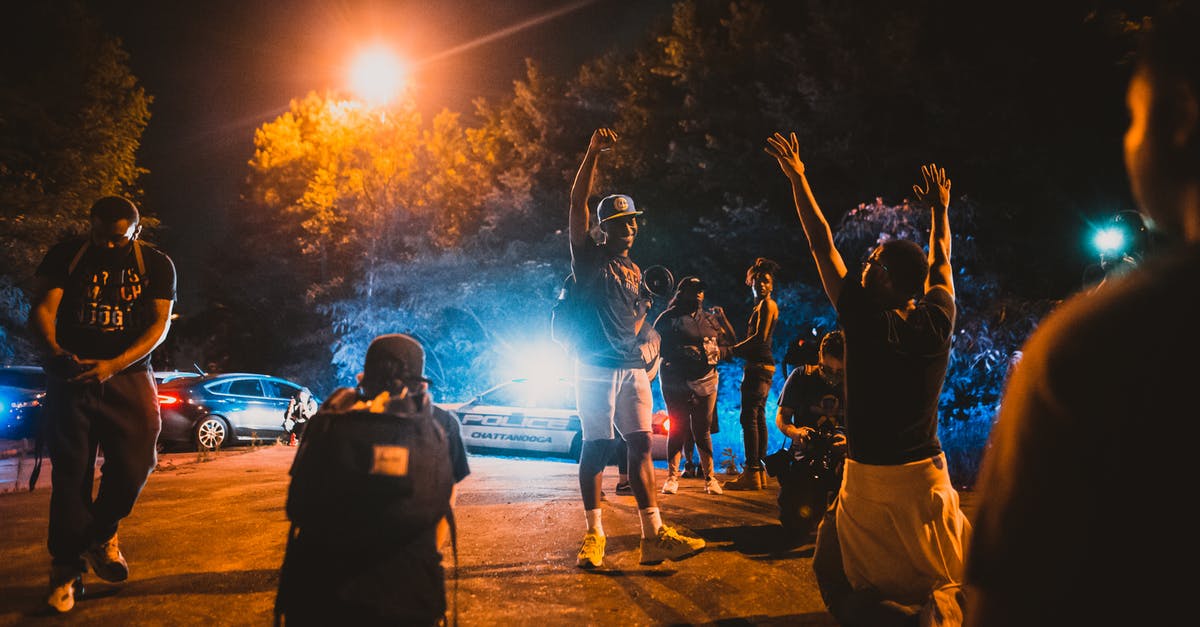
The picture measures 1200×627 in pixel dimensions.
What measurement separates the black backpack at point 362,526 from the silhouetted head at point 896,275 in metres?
1.91

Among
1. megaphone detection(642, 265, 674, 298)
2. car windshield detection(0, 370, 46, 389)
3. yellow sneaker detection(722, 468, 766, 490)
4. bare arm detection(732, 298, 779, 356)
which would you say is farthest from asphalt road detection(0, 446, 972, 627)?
car windshield detection(0, 370, 46, 389)

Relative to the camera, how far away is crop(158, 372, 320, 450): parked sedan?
13.6 meters

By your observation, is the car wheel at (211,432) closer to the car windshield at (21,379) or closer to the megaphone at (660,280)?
the car windshield at (21,379)

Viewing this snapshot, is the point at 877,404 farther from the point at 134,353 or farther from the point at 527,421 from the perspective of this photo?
the point at 527,421

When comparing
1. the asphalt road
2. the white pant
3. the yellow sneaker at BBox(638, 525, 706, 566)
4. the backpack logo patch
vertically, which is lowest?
the asphalt road

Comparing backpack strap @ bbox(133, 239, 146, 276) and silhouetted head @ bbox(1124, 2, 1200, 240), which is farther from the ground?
backpack strap @ bbox(133, 239, 146, 276)

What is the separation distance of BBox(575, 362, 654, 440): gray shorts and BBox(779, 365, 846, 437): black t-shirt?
4.14 feet

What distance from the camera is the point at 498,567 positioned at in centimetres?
434

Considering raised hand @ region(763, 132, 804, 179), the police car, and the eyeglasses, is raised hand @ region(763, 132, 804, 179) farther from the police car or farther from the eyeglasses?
the police car

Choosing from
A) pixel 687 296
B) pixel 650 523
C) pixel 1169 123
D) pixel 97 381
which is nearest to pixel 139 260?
pixel 97 381

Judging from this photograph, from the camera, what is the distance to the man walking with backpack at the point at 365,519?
219 cm

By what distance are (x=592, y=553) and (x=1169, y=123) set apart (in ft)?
12.4

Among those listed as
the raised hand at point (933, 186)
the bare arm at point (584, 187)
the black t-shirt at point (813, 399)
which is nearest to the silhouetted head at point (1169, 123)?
the raised hand at point (933, 186)

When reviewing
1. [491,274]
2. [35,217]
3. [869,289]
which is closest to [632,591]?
[869,289]
